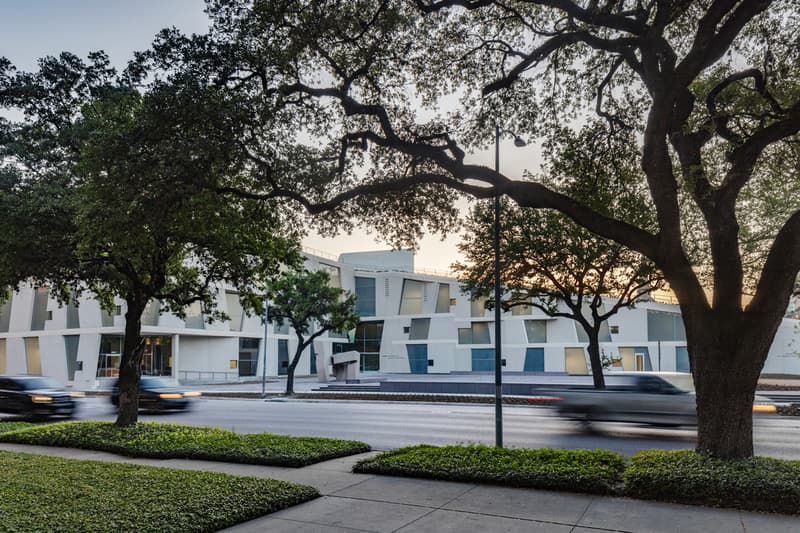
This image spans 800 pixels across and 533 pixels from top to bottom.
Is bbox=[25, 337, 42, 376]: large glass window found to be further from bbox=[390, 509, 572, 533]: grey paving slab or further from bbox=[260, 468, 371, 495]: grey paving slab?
bbox=[390, 509, 572, 533]: grey paving slab

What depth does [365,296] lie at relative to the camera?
226ft

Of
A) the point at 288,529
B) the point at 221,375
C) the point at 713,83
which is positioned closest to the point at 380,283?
the point at 221,375

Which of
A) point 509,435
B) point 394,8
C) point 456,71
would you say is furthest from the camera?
point 509,435

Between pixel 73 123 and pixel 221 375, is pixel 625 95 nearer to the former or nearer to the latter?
pixel 73 123

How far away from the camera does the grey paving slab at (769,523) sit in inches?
272

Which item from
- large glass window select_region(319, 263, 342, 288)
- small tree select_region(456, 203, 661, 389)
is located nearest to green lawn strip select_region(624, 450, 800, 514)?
small tree select_region(456, 203, 661, 389)

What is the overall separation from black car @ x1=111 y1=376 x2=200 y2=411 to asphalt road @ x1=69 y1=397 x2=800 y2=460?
1.21 feet

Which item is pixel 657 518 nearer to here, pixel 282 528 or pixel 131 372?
pixel 282 528

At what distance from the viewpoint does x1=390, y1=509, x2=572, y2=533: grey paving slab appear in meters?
7.02

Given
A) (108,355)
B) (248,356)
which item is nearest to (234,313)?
(248,356)

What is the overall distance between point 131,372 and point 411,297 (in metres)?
51.2

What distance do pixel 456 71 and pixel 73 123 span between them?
908cm

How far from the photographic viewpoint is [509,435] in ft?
54.1

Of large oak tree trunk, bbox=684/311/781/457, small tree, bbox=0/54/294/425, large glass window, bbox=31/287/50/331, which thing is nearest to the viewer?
large oak tree trunk, bbox=684/311/781/457
